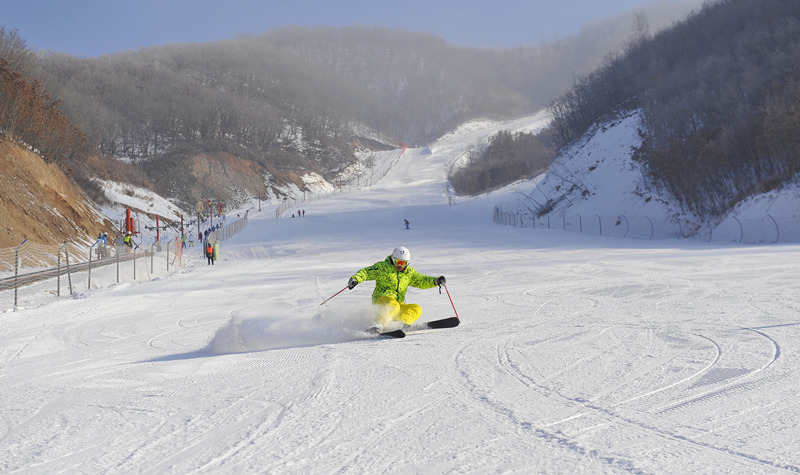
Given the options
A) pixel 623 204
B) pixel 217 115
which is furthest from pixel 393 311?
pixel 217 115

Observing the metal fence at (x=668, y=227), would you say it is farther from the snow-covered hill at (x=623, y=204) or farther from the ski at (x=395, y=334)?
the ski at (x=395, y=334)

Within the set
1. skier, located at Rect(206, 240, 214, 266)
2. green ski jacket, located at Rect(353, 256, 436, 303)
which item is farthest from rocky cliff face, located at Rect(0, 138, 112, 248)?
green ski jacket, located at Rect(353, 256, 436, 303)

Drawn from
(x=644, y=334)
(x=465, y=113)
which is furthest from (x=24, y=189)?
(x=465, y=113)

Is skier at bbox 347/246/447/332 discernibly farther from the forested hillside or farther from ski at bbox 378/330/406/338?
the forested hillside

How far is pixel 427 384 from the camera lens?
5.71 meters

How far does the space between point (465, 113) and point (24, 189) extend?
179 meters

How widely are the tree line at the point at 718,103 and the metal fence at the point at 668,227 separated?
1549 millimetres

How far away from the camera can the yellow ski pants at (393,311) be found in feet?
28.2

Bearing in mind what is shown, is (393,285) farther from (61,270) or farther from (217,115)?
(217,115)

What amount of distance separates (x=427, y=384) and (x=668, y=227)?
33.2 meters

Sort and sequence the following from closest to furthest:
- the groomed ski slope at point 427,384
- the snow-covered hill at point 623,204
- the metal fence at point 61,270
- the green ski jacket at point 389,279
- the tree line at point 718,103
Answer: the groomed ski slope at point 427,384, the green ski jacket at point 389,279, the metal fence at point 61,270, the snow-covered hill at point 623,204, the tree line at point 718,103

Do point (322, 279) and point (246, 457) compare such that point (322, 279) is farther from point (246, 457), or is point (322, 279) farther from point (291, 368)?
point (246, 457)

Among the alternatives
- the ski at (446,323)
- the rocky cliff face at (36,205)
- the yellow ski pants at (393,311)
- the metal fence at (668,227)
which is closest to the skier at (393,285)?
the yellow ski pants at (393,311)

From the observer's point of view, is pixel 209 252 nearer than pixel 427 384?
No
